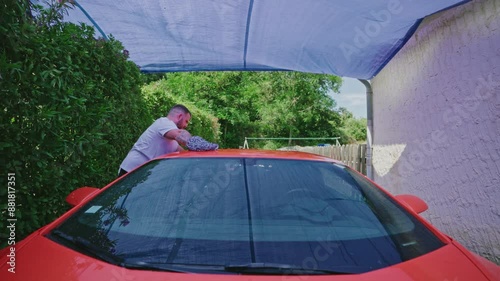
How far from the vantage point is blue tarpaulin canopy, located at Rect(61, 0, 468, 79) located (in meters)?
4.77

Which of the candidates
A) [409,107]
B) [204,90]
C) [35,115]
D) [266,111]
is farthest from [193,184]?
[266,111]

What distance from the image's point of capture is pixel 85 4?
5.29m

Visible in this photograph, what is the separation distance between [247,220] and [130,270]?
1.94 feet

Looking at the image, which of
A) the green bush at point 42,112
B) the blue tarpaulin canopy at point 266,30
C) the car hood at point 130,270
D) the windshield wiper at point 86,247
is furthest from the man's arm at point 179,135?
the car hood at point 130,270

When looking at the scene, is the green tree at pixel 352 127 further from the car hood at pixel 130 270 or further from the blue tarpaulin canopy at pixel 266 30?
the car hood at pixel 130 270

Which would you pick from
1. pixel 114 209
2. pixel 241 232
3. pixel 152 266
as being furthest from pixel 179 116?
pixel 152 266

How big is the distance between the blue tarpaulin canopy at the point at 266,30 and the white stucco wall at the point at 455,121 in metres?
0.33

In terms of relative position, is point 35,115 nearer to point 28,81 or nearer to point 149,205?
point 28,81

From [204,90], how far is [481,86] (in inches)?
849

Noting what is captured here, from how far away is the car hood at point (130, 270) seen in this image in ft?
4.28

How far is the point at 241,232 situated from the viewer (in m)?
1.67

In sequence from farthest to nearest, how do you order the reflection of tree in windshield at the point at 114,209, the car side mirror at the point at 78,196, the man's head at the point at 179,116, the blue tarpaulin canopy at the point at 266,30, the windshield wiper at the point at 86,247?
the blue tarpaulin canopy at the point at 266,30 < the man's head at the point at 179,116 < the car side mirror at the point at 78,196 < the reflection of tree in windshield at the point at 114,209 < the windshield wiper at the point at 86,247

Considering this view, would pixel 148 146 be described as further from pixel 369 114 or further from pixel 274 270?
pixel 369 114

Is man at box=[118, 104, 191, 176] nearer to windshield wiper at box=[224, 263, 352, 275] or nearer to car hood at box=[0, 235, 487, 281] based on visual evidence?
car hood at box=[0, 235, 487, 281]
